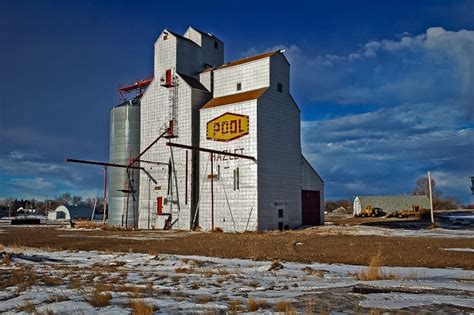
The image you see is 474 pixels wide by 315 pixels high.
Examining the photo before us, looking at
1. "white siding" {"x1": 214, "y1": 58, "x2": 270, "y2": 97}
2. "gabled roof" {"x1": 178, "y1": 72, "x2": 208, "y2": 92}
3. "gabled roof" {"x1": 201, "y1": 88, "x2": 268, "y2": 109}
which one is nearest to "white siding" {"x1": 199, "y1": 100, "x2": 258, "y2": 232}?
"gabled roof" {"x1": 201, "y1": 88, "x2": 268, "y2": 109}

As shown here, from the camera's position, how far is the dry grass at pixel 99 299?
27.7ft

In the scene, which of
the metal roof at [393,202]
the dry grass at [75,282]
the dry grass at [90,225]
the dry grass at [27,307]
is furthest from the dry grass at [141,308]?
the metal roof at [393,202]

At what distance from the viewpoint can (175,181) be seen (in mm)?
45156

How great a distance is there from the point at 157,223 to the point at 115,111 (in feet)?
49.2

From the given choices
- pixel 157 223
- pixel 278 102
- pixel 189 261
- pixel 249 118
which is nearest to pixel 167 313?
pixel 189 261

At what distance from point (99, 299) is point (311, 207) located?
124 feet

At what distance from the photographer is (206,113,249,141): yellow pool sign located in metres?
40.2

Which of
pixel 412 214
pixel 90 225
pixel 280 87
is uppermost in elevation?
pixel 280 87

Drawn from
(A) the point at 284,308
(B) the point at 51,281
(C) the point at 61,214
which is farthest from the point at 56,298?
(C) the point at 61,214

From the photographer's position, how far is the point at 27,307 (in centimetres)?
834

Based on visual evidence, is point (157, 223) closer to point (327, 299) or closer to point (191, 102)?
point (191, 102)

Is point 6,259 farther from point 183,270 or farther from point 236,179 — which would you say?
point 236,179

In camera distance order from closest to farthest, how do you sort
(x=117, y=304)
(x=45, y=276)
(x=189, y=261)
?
(x=117, y=304) → (x=45, y=276) → (x=189, y=261)

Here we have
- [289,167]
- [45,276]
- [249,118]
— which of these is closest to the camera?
[45,276]
